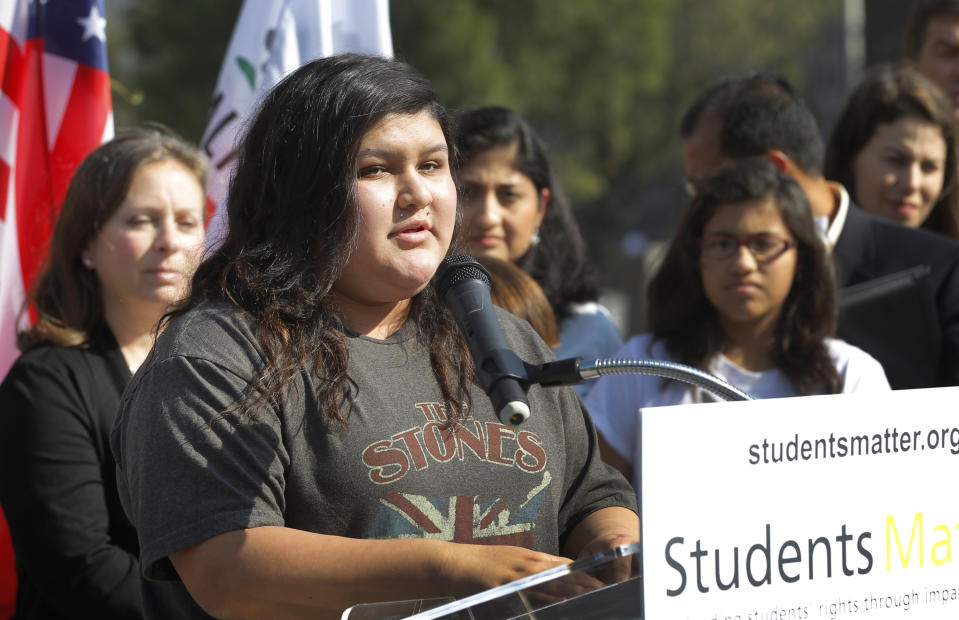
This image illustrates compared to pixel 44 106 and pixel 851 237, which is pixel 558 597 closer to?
pixel 851 237

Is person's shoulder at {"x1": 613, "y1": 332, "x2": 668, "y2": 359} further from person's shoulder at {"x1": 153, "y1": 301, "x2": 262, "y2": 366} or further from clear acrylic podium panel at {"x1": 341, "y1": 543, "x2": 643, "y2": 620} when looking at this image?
clear acrylic podium panel at {"x1": 341, "y1": 543, "x2": 643, "y2": 620}

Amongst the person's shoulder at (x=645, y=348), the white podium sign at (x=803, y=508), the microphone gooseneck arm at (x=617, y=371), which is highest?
the person's shoulder at (x=645, y=348)

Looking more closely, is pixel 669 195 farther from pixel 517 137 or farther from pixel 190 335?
pixel 190 335

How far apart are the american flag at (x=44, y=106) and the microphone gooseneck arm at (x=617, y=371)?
8.86ft

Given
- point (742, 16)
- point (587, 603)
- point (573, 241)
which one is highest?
point (742, 16)

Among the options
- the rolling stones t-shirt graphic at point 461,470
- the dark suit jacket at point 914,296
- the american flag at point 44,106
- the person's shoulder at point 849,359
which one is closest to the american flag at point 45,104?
the american flag at point 44,106

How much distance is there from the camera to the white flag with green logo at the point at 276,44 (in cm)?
401

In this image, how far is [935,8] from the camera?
16.3 ft

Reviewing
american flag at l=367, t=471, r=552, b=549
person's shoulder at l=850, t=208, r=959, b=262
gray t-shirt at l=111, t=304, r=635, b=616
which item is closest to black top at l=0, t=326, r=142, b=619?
gray t-shirt at l=111, t=304, r=635, b=616

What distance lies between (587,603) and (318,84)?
1.09 m

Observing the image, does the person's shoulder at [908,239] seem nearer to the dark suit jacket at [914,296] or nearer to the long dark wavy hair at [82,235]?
the dark suit jacket at [914,296]

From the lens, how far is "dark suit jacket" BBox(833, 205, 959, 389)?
12.0 ft

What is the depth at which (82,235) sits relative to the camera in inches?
129

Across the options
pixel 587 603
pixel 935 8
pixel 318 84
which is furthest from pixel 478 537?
pixel 935 8
